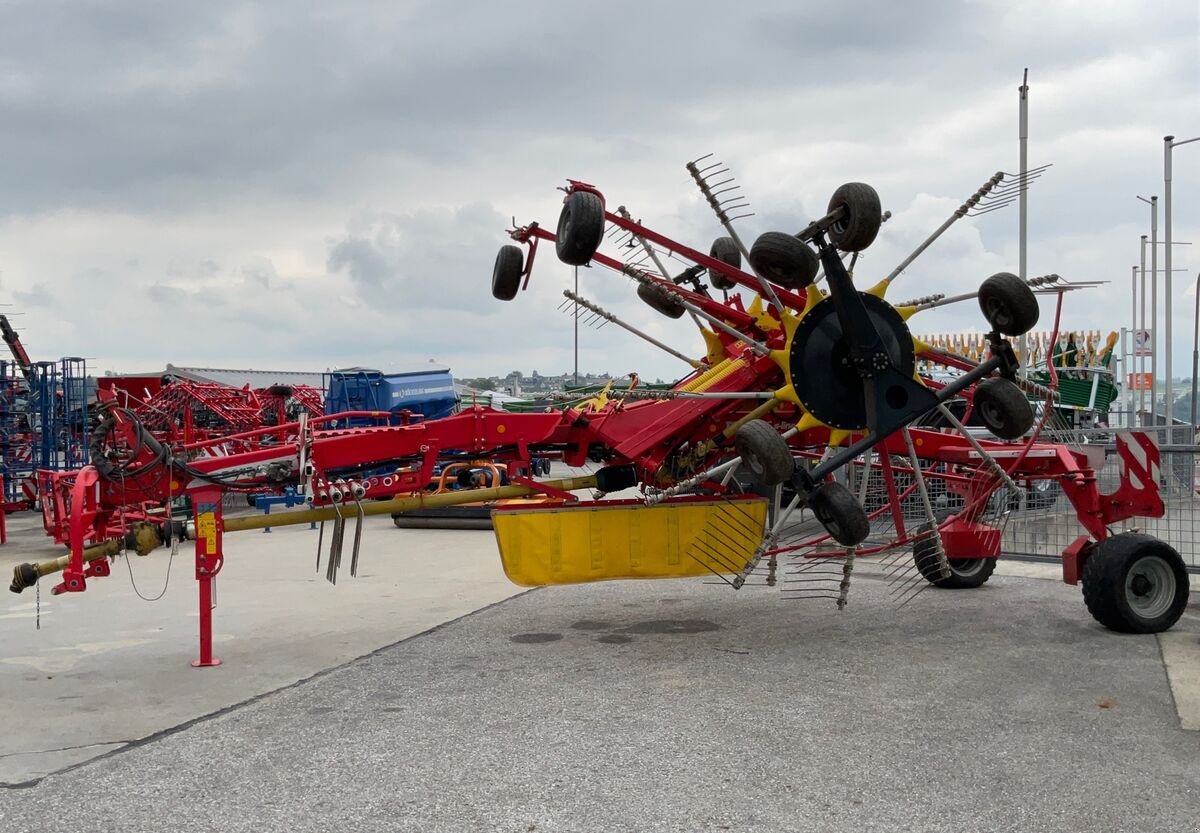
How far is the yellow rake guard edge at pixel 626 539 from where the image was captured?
26.6 ft

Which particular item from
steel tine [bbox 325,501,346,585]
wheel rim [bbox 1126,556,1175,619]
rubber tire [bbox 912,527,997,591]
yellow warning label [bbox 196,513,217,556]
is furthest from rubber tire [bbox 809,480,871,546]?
yellow warning label [bbox 196,513,217,556]

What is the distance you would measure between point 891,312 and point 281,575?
775 centimetres

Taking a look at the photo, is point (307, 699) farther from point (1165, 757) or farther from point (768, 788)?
point (1165, 757)

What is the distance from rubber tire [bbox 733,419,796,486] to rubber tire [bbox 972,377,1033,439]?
1.35 meters

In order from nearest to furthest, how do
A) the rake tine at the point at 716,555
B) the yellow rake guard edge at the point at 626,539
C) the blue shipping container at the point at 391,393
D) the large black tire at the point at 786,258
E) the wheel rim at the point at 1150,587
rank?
the large black tire at the point at 786,258
the yellow rake guard edge at the point at 626,539
the rake tine at the point at 716,555
the wheel rim at the point at 1150,587
the blue shipping container at the point at 391,393

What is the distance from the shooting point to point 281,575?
1238cm

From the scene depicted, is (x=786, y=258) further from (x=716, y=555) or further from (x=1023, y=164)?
(x=1023, y=164)

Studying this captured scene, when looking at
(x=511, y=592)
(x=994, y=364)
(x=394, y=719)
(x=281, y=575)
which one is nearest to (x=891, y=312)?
(x=994, y=364)

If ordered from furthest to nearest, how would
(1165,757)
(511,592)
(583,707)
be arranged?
(511,592)
(583,707)
(1165,757)

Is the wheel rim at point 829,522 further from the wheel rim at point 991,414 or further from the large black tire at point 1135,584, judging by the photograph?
the large black tire at point 1135,584

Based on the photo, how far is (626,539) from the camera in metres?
8.29

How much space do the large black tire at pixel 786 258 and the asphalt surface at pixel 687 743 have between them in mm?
2574

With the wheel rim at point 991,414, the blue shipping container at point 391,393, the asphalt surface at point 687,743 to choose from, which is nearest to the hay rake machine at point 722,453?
the wheel rim at point 991,414

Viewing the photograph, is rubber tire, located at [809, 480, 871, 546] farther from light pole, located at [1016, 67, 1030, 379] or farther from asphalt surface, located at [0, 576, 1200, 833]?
light pole, located at [1016, 67, 1030, 379]
